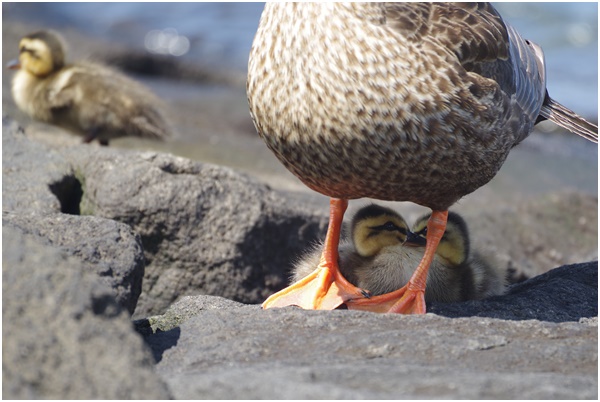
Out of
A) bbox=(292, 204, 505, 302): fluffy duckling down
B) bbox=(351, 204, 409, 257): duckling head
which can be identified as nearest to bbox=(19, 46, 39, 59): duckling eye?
bbox=(292, 204, 505, 302): fluffy duckling down

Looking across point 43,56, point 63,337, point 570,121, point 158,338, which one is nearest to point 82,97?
point 43,56

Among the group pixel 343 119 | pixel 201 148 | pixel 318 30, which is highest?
pixel 318 30

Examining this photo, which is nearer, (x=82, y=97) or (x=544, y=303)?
(x=544, y=303)

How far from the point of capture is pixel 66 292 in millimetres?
2877

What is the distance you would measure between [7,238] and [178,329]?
864 mm

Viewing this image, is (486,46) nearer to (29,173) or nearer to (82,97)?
(29,173)

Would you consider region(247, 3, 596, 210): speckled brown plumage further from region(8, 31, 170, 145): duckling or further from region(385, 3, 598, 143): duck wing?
region(8, 31, 170, 145): duckling

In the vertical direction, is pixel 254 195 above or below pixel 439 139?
below

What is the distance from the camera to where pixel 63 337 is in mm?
2758

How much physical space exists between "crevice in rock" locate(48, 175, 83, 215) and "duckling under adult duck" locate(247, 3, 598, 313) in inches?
70.0

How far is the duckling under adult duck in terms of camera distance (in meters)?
4.06

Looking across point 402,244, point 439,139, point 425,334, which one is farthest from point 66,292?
point 402,244

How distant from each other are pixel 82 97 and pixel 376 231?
393cm

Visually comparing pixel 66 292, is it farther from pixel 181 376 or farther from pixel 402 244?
pixel 402 244
